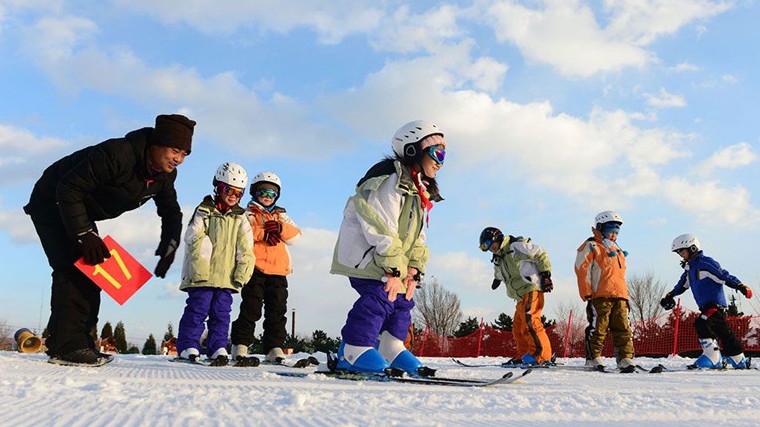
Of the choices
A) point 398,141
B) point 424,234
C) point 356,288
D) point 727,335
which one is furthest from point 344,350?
point 727,335

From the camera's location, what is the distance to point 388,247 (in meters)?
4.33

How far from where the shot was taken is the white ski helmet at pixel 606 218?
8.24 meters

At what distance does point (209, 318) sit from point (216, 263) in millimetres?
586

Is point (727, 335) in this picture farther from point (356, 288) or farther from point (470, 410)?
point (470, 410)

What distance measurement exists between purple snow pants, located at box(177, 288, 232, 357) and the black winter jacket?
4.55 ft

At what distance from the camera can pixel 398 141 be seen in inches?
192

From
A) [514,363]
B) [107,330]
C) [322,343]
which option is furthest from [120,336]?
[514,363]

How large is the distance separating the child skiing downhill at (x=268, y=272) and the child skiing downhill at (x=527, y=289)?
10.3 feet

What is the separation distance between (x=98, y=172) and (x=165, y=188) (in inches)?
28.0

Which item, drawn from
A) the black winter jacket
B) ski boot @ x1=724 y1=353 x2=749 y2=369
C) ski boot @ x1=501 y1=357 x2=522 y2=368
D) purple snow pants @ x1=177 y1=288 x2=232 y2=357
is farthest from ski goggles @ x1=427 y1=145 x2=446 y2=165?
ski boot @ x1=724 y1=353 x2=749 y2=369

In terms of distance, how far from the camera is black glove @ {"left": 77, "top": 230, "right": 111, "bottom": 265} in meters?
4.72

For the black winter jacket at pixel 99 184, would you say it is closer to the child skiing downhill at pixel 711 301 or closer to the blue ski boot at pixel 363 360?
the blue ski boot at pixel 363 360

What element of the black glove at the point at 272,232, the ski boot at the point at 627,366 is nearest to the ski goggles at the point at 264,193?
the black glove at the point at 272,232

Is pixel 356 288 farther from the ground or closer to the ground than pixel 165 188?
closer to the ground
